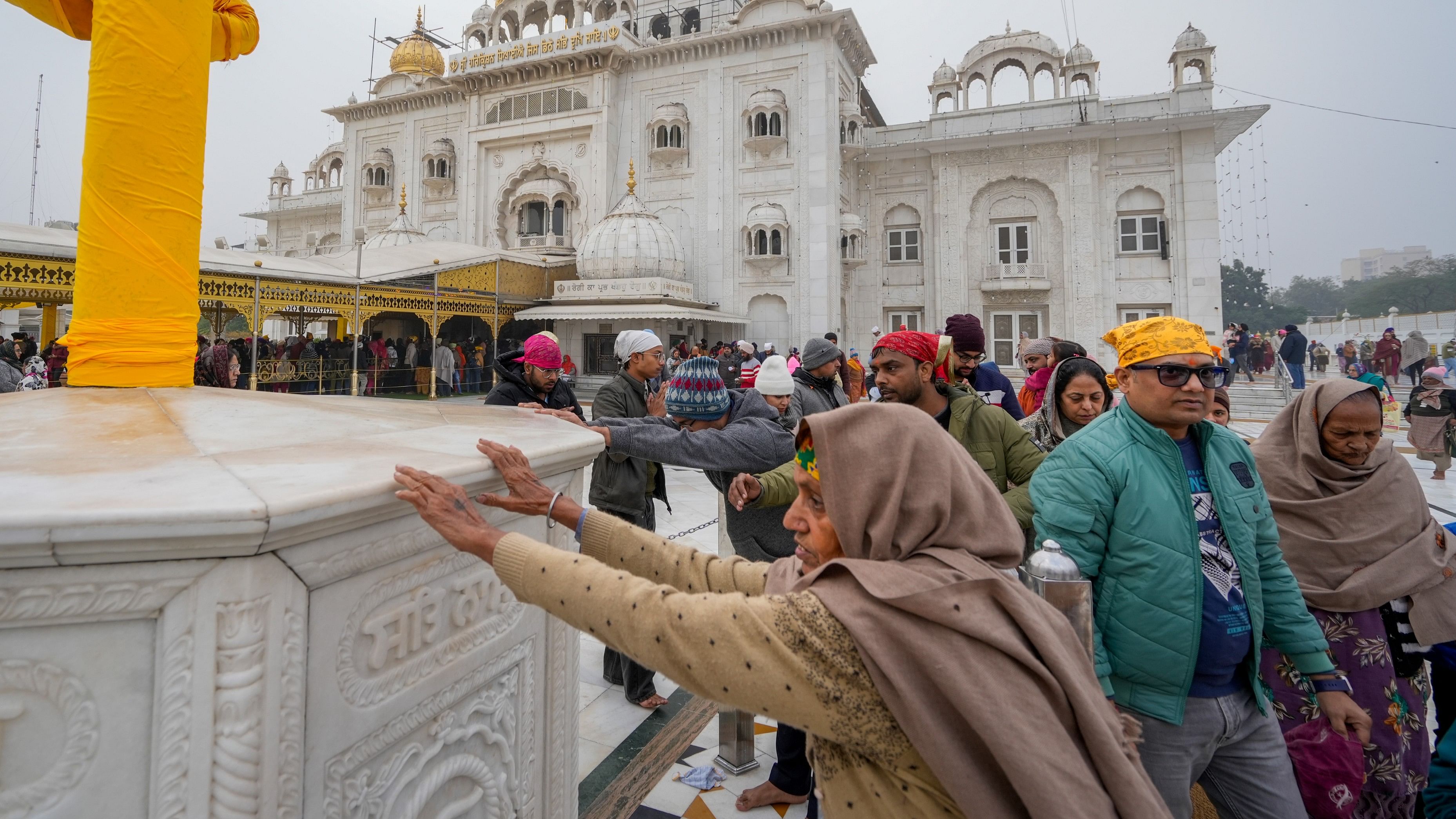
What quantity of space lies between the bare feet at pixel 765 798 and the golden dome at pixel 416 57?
27323 millimetres

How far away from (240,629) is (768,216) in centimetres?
1759

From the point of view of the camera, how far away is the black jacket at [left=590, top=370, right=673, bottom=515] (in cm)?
297

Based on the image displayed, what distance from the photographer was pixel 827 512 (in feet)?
3.50

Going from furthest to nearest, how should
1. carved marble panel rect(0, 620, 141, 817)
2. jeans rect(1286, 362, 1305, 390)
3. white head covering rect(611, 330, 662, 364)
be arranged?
jeans rect(1286, 362, 1305, 390) < white head covering rect(611, 330, 662, 364) < carved marble panel rect(0, 620, 141, 817)

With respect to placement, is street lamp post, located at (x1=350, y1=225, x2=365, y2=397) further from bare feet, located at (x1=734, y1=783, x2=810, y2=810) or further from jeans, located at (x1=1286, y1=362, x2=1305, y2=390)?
jeans, located at (x1=1286, y1=362, x2=1305, y2=390)

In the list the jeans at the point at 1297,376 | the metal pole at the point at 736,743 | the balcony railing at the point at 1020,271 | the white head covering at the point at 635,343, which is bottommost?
the metal pole at the point at 736,743

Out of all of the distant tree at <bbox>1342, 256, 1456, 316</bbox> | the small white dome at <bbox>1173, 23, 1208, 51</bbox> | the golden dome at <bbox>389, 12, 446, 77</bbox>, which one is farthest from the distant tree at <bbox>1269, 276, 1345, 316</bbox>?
the golden dome at <bbox>389, 12, 446, 77</bbox>

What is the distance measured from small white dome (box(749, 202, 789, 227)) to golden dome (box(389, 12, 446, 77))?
14.3m

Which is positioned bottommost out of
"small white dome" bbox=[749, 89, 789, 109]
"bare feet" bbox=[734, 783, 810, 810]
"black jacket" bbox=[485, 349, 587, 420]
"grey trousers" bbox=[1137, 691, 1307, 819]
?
"bare feet" bbox=[734, 783, 810, 810]

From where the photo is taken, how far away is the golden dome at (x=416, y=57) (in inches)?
949

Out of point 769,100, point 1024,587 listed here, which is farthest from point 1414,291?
point 1024,587

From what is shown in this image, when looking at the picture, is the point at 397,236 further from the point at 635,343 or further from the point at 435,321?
the point at 635,343

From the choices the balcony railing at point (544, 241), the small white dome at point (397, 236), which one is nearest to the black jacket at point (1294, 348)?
the balcony railing at point (544, 241)

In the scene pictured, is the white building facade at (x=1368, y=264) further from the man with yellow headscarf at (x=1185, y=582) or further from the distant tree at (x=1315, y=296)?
the man with yellow headscarf at (x=1185, y=582)
